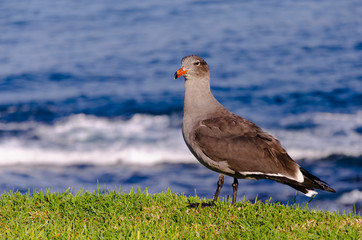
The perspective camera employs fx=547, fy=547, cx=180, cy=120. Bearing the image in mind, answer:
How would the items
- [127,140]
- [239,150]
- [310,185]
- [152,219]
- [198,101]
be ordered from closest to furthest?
[152,219] → [310,185] → [239,150] → [198,101] → [127,140]

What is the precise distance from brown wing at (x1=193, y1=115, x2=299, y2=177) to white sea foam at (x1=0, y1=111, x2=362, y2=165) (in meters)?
6.28

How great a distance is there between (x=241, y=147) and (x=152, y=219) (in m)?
1.30

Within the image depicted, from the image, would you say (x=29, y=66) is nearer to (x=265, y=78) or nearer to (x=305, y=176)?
(x=265, y=78)

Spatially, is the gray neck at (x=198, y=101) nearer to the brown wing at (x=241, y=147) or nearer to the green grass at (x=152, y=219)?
the brown wing at (x=241, y=147)

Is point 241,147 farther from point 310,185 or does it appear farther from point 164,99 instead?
point 164,99

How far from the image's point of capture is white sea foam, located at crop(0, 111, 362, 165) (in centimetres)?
1304

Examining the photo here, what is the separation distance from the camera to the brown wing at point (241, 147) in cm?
622

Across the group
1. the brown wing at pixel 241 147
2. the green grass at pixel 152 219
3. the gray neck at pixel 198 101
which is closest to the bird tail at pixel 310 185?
the brown wing at pixel 241 147

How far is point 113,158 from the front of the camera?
520 inches

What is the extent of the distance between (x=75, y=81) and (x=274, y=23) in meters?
9.51

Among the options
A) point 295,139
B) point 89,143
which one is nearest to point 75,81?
point 89,143

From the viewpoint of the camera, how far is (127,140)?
562 inches

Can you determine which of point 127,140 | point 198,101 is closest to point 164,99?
point 127,140

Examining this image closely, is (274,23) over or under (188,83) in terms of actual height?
over
